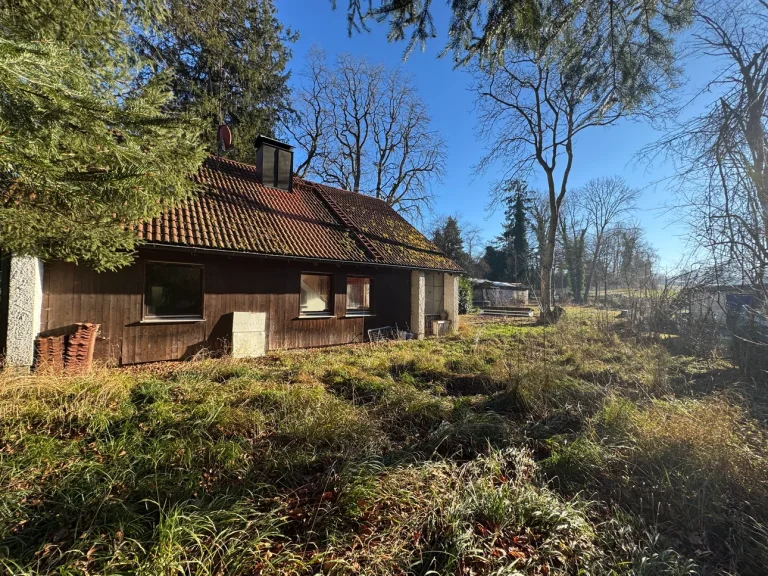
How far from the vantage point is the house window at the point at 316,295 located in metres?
9.75

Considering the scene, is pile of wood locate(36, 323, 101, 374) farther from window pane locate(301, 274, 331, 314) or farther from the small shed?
the small shed

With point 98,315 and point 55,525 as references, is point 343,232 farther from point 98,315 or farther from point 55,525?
point 55,525

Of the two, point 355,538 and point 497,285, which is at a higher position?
point 497,285

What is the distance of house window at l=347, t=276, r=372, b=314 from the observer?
10.9 meters

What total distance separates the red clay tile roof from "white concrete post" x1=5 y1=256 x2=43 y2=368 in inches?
73.2

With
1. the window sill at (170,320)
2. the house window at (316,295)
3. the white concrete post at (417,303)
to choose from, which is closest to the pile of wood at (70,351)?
the window sill at (170,320)

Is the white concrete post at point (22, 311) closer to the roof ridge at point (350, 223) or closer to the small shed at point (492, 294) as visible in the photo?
the roof ridge at point (350, 223)

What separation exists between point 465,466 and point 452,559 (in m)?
1.02

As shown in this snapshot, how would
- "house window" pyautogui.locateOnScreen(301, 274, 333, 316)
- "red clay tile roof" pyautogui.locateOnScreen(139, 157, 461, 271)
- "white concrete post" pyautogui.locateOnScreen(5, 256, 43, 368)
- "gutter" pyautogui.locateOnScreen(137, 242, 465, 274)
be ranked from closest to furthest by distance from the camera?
Result: "white concrete post" pyautogui.locateOnScreen(5, 256, 43, 368)
"gutter" pyautogui.locateOnScreen(137, 242, 465, 274)
"red clay tile roof" pyautogui.locateOnScreen(139, 157, 461, 271)
"house window" pyautogui.locateOnScreen(301, 274, 333, 316)

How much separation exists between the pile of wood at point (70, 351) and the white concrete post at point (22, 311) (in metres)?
0.16

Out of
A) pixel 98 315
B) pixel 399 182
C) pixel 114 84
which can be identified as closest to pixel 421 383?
pixel 114 84

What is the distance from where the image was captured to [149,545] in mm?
1982

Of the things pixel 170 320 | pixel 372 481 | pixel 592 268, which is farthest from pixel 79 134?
pixel 592 268

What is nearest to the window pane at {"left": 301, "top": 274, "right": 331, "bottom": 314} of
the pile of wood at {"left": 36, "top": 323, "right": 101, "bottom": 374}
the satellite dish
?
the pile of wood at {"left": 36, "top": 323, "right": 101, "bottom": 374}
